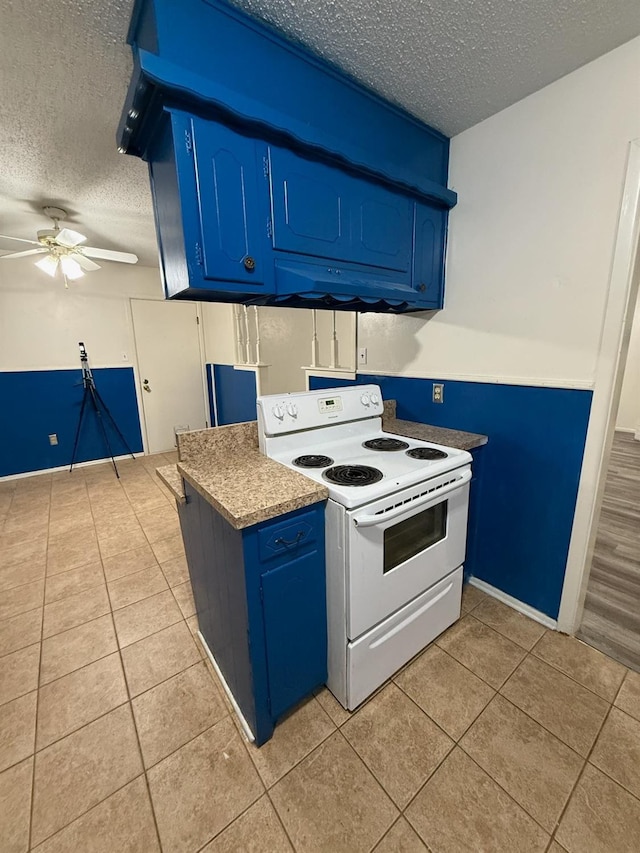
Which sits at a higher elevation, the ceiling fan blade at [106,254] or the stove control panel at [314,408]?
the ceiling fan blade at [106,254]

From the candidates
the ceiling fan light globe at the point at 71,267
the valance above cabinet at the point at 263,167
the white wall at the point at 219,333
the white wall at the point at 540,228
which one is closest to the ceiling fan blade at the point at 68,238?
the ceiling fan light globe at the point at 71,267

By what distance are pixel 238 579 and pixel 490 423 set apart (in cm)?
148

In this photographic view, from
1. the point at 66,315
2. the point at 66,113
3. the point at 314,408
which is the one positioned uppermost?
the point at 66,113

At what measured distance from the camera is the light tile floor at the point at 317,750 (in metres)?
0.99

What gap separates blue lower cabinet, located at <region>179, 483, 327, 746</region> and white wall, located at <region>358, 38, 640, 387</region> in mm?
1291

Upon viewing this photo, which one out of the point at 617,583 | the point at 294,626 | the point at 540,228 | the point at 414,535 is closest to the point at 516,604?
the point at 617,583

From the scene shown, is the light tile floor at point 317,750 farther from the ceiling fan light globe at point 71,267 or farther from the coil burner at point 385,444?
the ceiling fan light globe at point 71,267

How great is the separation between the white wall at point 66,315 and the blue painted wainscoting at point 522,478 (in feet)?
12.4

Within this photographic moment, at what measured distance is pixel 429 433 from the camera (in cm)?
193

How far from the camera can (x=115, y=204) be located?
2486mm

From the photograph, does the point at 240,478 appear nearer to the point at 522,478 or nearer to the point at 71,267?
the point at 522,478

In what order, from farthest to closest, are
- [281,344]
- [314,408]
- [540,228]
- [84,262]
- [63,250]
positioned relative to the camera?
[281,344] → [84,262] → [63,250] → [314,408] → [540,228]

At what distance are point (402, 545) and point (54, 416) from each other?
13.6 ft

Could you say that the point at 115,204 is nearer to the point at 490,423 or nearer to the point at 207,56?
the point at 207,56
